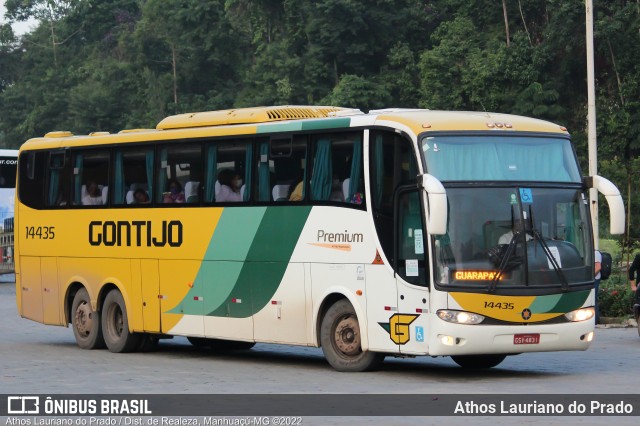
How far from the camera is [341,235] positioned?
60.0ft

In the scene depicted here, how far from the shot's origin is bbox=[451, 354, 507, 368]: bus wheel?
18891 mm

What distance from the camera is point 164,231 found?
70.3 feet

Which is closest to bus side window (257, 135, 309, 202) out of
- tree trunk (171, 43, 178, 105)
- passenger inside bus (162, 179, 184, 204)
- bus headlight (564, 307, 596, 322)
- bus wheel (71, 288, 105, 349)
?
passenger inside bus (162, 179, 184, 204)

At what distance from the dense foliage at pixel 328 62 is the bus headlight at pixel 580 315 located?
1733cm

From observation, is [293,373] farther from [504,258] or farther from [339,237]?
[504,258]

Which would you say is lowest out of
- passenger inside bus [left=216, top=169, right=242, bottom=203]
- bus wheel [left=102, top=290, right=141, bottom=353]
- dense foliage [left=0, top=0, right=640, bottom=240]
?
bus wheel [left=102, top=290, right=141, bottom=353]

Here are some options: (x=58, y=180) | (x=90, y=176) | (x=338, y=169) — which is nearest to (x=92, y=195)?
(x=90, y=176)

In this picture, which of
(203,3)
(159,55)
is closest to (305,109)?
(203,3)

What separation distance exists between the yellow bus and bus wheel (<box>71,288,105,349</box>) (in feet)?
0.11

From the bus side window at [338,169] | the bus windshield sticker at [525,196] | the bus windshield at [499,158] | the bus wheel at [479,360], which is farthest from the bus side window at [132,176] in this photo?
the bus windshield sticker at [525,196]

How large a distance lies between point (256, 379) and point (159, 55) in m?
68.8

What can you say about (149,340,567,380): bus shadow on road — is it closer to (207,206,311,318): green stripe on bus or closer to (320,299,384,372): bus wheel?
(320,299,384,372): bus wheel

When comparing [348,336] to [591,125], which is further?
[591,125]

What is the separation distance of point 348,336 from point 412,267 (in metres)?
1.54
